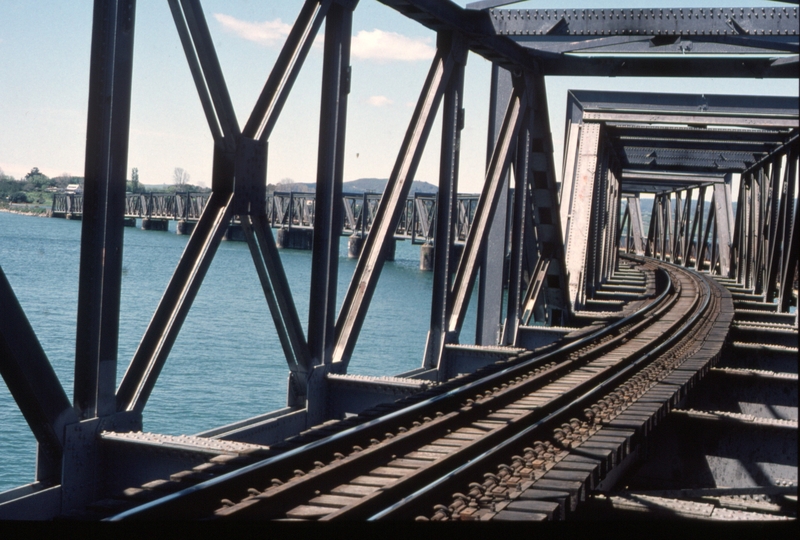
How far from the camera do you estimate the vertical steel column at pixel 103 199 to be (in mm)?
5520

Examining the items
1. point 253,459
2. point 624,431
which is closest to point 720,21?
point 624,431

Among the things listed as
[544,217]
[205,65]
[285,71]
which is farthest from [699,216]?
[205,65]

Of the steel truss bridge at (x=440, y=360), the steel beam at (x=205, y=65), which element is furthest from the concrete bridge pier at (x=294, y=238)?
the steel beam at (x=205, y=65)

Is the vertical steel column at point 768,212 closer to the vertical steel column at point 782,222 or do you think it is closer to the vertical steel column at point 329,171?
the vertical steel column at point 782,222

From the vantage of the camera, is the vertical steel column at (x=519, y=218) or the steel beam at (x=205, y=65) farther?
the vertical steel column at (x=519, y=218)

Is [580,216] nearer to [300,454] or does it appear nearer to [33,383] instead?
[300,454]

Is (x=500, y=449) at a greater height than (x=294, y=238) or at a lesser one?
greater

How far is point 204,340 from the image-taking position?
34.6 metres

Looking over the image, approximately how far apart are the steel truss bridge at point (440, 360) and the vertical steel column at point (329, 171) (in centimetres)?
2

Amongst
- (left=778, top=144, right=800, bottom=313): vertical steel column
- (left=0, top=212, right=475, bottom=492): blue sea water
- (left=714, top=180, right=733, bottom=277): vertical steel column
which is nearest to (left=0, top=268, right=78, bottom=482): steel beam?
(left=0, top=212, right=475, bottom=492): blue sea water

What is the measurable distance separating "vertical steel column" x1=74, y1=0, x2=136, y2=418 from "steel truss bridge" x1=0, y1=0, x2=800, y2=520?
13 mm

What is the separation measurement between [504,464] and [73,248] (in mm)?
83864

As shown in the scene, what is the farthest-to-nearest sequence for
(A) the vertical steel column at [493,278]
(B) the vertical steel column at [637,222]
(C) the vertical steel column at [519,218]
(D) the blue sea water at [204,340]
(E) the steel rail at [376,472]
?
(B) the vertical steel column at [637,222], (D) the blue sea water at [204,340], (A) the vertical steel column at [493,278], (C) the vertical steel column at [519,218], (E) the steel rail at [376,472]

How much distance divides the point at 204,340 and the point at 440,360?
2497cm
